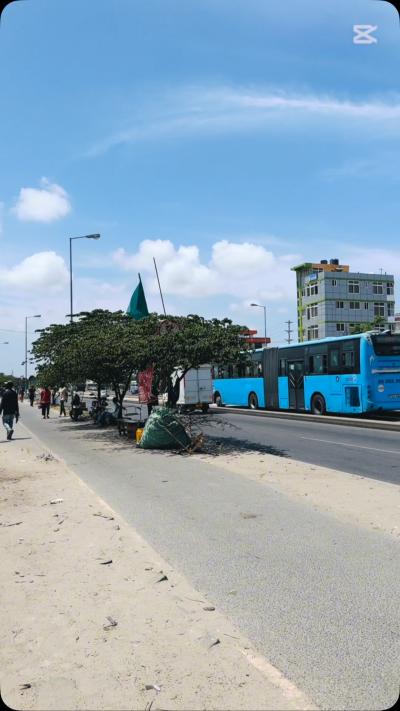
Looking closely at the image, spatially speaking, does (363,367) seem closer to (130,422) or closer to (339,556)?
(130,422)

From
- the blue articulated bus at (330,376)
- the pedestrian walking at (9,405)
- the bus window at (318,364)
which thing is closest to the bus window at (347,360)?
the blue articulated bus at (330,376)

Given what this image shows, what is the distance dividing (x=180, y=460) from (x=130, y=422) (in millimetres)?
5233

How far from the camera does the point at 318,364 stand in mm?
24344

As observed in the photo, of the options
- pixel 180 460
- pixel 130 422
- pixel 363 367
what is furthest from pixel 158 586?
pixel 363 367

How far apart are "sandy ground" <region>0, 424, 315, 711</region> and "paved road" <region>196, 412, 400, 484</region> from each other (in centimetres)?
621

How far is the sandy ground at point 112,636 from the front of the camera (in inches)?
122

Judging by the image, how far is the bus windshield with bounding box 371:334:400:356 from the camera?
2163 cm

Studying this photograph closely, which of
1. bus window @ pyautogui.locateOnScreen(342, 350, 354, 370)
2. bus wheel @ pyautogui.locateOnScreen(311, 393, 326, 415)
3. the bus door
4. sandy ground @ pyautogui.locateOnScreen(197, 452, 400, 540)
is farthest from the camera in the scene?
the bus door

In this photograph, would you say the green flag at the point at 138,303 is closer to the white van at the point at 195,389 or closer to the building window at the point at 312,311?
the white van at the point at 195,389

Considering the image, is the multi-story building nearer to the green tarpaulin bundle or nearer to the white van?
A: the white van

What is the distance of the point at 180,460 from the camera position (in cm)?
1272

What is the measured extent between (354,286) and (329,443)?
66.6 metres

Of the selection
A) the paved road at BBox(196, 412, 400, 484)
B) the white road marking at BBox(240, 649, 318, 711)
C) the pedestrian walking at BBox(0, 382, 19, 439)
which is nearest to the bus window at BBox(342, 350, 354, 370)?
the paved road at BBox(196, 412, 400, 484)

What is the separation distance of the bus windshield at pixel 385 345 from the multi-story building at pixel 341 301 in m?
55.3
